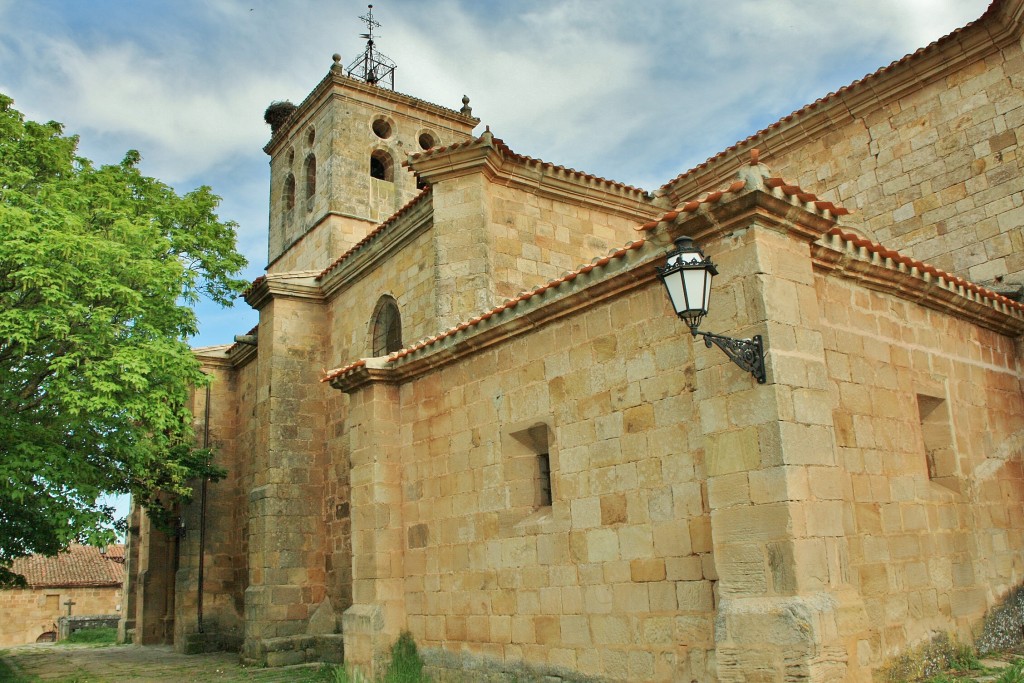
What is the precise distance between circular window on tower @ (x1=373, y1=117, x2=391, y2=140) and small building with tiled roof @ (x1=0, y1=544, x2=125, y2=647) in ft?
61.7

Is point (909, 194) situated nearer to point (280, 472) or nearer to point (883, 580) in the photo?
point (883, 580)

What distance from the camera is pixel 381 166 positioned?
22.6 meters

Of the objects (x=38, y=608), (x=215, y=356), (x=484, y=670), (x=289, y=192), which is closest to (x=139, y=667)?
(x=215, y=356)

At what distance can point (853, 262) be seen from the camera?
6.75 meters

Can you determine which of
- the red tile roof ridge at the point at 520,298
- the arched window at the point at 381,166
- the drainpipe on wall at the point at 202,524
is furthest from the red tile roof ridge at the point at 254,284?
the arched window at the point at 381,166

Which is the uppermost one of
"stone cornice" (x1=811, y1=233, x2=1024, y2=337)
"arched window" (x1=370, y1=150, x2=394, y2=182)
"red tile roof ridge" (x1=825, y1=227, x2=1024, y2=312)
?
"arched window" (x1=370, y1=150, x2=394, y2=182)

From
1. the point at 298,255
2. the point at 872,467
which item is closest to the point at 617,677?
the point at 872,467

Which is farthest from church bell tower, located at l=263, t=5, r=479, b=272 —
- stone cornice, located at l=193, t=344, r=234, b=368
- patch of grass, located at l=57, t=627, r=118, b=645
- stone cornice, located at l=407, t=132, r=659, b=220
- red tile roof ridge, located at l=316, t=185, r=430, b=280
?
patch of grass, located at l=57, t=627, r=118, b=645

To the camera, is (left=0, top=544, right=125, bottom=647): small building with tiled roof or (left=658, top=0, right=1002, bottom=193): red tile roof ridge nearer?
(left=658, top=0, right=1002, bottom=193): red tile roof ridge

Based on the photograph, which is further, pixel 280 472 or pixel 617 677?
pixel 280 472

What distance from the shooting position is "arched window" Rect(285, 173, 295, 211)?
24250mm

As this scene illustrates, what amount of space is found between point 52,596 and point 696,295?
34.0 meters

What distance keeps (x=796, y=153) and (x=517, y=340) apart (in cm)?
677

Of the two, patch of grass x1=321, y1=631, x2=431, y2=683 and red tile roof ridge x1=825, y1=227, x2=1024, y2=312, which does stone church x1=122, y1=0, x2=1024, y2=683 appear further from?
patch of grass x1=321, y1=631, x2=431, y2=683
